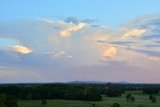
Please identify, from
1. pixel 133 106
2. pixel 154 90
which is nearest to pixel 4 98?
pixel 133 106

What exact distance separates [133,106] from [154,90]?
7399 cm

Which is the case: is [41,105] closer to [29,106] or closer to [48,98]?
[29,106]

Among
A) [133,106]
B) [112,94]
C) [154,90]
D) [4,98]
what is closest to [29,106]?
[4,98]

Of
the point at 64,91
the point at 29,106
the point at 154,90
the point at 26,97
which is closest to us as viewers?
the point at 29,106

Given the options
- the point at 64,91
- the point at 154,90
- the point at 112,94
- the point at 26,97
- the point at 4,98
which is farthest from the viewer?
the point at 154,90

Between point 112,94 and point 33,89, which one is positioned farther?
point 112,94

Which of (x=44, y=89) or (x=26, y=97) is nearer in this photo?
(x=26, y=97)

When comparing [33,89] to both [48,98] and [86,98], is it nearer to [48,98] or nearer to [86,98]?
[48,98]

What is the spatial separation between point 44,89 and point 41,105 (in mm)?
38538

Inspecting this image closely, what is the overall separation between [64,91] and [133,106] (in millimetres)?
46872

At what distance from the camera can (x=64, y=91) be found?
15225 centimetres

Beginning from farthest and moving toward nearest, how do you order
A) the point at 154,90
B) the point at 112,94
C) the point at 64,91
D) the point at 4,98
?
the point at 154,90, the point at 112,94, the point at 64,91, the point at 4,98

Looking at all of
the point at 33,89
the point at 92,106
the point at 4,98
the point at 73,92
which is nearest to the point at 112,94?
the point at 73,92

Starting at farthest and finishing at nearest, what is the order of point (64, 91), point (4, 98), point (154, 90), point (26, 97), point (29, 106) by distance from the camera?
point (154, 90)
point (64, 91)
point (26, 97)
point (29, 106)
point (4, 98)
